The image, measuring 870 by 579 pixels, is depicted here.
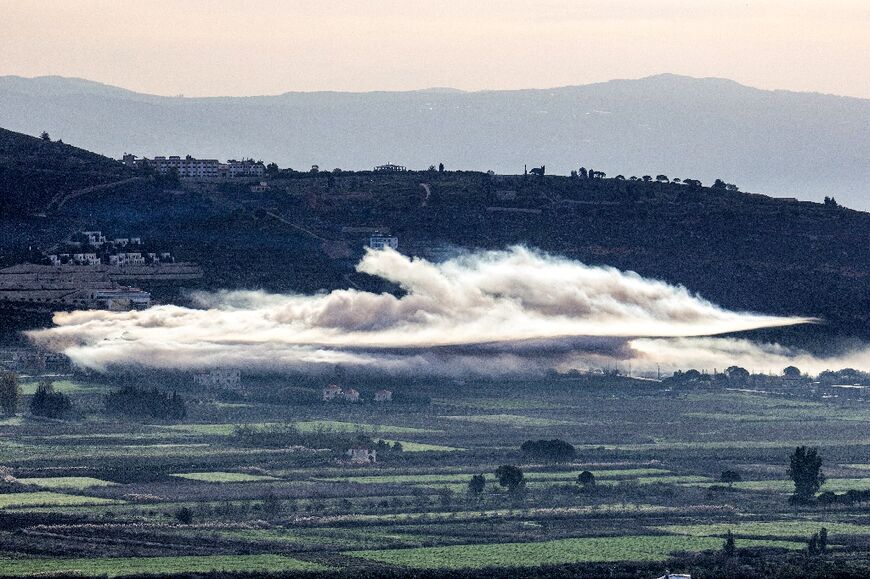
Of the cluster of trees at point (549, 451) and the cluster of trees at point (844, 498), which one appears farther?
the cluster of trees at point (549, 451)

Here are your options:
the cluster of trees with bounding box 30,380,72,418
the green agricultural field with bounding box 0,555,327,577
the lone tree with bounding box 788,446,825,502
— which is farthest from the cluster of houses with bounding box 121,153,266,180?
the green agricultural field with bounding box 0,555,327,577

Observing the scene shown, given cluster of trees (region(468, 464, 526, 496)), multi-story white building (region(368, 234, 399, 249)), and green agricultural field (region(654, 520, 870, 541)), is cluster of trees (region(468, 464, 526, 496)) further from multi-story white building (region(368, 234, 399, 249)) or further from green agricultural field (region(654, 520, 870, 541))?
multi-story white building (region(368, 234, 399, 249))

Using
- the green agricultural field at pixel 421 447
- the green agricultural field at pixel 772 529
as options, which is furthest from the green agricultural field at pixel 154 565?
the green agricultural field at pixel 421 447

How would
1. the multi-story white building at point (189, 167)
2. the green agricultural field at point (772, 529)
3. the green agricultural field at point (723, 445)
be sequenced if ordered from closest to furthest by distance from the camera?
the green agricultural field at point (772, 529) < the green agricultural field at point (723, 445) < the multi-story white building at point (189, 167)

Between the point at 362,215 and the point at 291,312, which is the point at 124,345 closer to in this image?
the point at 291,312

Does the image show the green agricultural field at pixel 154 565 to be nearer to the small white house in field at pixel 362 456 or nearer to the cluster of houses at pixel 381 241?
the small white house in field at pixel 362 456

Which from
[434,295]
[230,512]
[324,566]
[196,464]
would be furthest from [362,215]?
[324,566]

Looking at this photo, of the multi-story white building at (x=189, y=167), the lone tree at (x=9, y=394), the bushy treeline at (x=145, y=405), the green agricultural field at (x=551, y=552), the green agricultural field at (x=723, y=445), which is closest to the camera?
the green agricultural field at (x=551, y=552)
